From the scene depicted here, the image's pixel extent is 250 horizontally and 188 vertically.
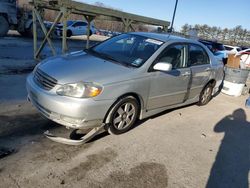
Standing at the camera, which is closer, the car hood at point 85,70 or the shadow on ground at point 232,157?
the shadow on ground at point 232,157

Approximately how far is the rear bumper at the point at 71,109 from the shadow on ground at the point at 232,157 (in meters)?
1.72

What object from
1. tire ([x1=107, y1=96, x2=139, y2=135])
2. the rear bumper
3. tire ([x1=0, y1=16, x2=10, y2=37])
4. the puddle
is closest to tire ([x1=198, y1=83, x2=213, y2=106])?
tire ([x1=107, y1=96, x2=139, y2=135])

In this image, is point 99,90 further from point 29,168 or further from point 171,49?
point 171,49

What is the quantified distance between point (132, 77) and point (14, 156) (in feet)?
6.52

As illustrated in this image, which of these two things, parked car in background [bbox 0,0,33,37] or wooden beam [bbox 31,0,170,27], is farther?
parked car in background [bbox 0,0,33,37]

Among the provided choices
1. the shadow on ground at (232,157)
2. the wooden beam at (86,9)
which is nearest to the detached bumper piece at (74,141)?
the shadow on ground at (232,157)

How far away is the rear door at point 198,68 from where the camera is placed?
4975 millimetres

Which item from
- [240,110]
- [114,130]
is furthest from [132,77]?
[240,110]

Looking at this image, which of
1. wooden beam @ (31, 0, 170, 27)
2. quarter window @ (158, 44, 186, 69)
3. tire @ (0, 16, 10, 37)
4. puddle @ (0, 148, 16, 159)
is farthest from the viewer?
tire @ (0, 16, 10, 37)

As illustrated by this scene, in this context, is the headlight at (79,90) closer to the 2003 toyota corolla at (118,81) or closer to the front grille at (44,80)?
the 2003 toyota corolla at (118,81)

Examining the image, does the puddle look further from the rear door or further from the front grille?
the rear door

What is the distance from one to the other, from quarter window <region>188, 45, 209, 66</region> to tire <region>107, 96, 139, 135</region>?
5.89ft

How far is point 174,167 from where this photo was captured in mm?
3242

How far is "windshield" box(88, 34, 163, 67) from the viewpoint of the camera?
4078 mm
